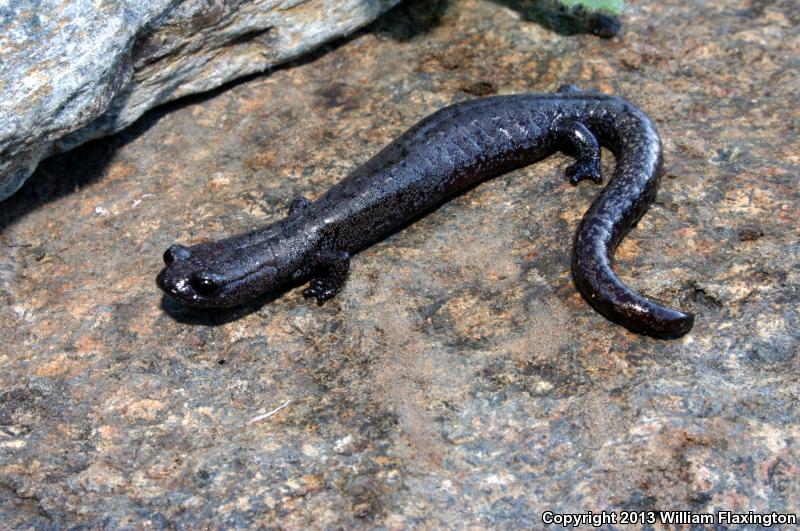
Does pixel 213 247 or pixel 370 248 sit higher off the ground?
pixel 213 247

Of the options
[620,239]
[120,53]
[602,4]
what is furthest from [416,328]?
[602,4]

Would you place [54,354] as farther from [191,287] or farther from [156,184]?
[156,184]

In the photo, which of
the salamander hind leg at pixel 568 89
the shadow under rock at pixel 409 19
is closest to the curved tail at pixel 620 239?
the salamander hind leg at pixel 568 89

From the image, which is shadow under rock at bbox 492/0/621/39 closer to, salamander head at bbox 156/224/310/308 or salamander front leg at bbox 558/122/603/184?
salamander front leg at bbox 558/122/603/184

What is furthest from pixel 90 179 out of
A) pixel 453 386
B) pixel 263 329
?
pixel 453 386

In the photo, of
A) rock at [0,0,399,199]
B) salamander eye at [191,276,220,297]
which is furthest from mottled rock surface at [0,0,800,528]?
rock at [0,0,399,199]

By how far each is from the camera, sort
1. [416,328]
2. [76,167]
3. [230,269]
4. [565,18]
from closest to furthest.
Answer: [416,328]
[230,269]
[76,167]
[565,18]

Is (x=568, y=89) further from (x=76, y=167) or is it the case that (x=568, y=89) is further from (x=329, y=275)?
(x=76, y=167)
